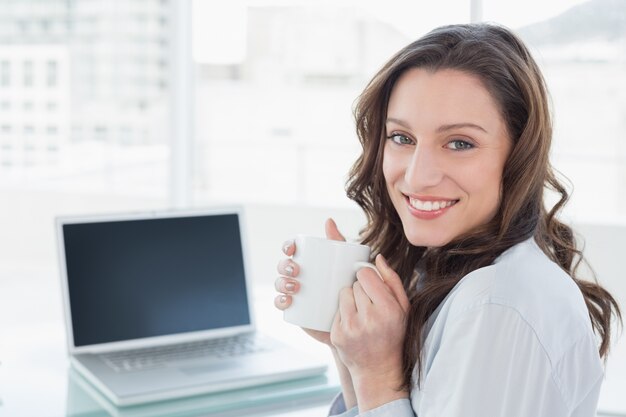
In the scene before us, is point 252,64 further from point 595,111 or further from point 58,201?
point 595,111

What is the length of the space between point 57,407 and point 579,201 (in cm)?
444

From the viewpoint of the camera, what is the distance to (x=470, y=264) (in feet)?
3.82

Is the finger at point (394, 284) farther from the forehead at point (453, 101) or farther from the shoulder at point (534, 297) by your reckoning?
the forehead at point (453, 101)

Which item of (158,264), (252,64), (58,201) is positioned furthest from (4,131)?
(158,264)

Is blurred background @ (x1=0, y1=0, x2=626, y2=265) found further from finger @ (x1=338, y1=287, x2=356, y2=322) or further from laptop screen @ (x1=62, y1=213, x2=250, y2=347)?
finger @ (x1=338, y1=287, x2=356, y2=322)

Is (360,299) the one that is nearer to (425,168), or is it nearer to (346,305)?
(346,305)

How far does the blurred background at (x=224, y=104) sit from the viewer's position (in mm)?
5168

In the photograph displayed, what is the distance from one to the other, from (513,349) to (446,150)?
0.28m

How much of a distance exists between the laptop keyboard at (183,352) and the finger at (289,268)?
459 mm

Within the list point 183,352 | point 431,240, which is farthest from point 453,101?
point 183,352

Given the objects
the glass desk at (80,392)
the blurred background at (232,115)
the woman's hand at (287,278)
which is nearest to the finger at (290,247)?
the woman's hand at (287,278)

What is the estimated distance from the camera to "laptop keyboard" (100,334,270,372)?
1638mm

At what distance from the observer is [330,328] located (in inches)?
48.9

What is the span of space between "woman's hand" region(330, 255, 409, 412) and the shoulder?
0.10 m
